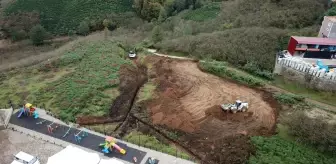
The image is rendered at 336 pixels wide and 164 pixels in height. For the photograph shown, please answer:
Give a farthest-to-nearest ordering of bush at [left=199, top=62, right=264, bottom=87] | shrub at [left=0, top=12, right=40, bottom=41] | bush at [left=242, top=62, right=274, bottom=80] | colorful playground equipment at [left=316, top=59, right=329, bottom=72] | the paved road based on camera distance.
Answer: shrub at [left=0, top=12, right=40, bottom=41] < bush at [left=242, top=62, right=274, bottom=80] < bush at [left=199, top=62, right=264, bottom=87] < colorful playground equipment at [left=316, top=59, right=329, bottom=72] < the paved road

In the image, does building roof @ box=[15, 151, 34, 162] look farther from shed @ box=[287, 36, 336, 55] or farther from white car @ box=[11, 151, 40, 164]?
shed @ box=[287, 36, 336, 55]

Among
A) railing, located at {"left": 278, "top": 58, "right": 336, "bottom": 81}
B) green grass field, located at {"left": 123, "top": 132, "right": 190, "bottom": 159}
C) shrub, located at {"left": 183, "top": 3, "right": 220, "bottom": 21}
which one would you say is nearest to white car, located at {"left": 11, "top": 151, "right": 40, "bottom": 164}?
green grass field, located at {"left": 123, "top": 132, "right": 190, "bottom": 159}

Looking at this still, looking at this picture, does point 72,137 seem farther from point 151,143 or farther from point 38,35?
point 38,35

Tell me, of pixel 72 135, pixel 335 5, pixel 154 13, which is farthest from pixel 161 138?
pixel 154 13

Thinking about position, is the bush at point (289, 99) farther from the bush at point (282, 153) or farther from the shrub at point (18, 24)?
the shrub at point (18, 24)

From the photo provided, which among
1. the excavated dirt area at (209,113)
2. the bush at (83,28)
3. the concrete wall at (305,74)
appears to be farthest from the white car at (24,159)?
the bush at (83,28)

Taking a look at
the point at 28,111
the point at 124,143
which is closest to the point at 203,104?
the point at 124,143
